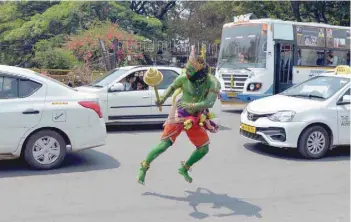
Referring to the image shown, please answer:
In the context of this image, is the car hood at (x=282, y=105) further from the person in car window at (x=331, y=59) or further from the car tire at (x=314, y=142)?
the person in car window at (x=331, y=59)

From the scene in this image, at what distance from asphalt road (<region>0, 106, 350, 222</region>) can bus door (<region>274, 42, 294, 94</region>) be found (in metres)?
6.52

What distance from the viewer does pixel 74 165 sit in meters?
7.04

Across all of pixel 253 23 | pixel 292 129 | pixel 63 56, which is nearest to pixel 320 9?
pixel 253 23

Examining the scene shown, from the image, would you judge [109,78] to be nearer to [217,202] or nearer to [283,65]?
[217,202]

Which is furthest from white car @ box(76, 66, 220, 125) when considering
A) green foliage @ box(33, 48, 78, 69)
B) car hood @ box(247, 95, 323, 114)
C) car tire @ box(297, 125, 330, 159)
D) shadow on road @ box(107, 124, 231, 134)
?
green foliage @ box(33, 48, 78, 69)

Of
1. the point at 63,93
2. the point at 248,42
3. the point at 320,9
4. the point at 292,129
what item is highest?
the point at 320,9

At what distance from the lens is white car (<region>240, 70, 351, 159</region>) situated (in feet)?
25.6

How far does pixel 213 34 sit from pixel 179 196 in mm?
27632

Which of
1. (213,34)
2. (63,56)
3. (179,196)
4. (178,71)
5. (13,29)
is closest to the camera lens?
(179,196)

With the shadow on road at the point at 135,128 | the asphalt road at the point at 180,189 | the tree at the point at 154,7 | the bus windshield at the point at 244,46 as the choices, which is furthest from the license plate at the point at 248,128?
the tree at the point at 154,7

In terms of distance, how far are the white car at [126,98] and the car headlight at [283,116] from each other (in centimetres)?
309

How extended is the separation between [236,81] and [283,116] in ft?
22.7

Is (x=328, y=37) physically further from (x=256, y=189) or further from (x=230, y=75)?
(x=256, y=189)

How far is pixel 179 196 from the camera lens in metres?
5.66
